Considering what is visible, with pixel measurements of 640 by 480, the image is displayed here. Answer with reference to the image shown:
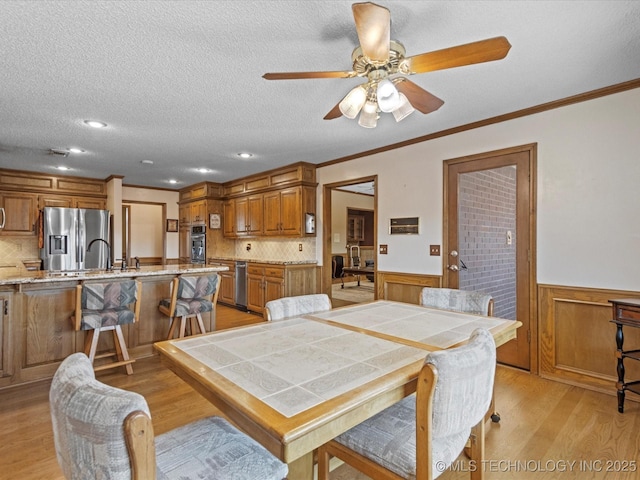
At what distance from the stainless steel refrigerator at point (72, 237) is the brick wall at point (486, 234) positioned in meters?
5.30

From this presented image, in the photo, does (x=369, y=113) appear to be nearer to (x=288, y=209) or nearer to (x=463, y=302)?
(x=463, y=302)

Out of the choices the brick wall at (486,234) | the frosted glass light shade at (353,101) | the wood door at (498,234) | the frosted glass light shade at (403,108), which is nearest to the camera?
the frosted glass light shade at (353,101)

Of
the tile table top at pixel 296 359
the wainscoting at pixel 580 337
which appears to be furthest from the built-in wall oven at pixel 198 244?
the wainscoting at pixel 580 337

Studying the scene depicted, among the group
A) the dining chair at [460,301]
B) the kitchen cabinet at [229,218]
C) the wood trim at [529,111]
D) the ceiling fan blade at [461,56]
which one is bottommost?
the dining chair at [460,301]

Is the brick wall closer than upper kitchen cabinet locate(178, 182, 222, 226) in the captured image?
Yes

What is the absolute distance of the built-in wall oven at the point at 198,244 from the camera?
6.54 meters

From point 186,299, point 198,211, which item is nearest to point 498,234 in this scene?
point 186,299

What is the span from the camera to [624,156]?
2.59m

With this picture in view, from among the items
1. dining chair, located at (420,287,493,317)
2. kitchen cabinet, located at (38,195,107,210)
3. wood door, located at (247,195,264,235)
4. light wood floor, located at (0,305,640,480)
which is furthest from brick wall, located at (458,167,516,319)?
kitchen cabinet, located at (38,195,107,210)

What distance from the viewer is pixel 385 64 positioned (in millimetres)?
1807

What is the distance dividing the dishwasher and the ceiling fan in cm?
393

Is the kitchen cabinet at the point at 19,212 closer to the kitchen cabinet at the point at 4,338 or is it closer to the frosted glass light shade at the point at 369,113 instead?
the kitchen cabinet at the point at 4,338

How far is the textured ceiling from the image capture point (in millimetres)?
1755

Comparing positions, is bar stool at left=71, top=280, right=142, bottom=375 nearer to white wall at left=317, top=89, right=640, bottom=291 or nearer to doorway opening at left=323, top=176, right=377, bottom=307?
white wall at left=317, top=89, right=640, bottom=291
